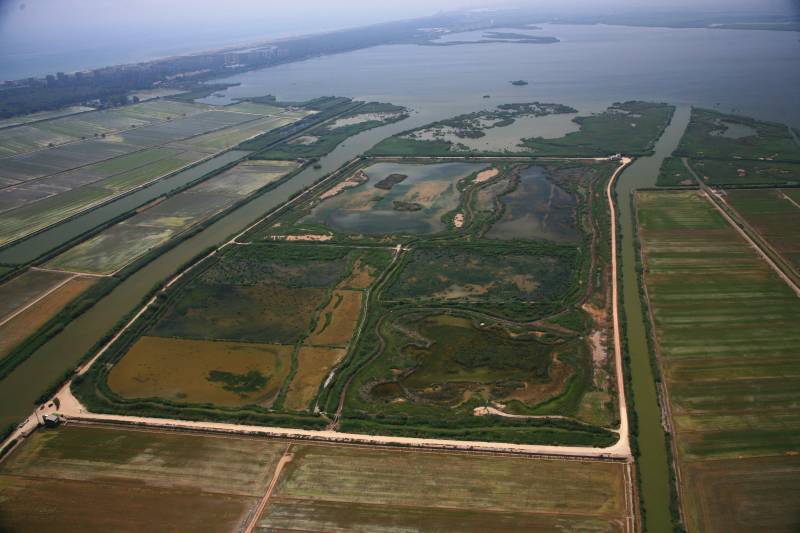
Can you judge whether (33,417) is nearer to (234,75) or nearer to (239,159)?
(239,159)

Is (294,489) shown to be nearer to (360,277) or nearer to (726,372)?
(360,277)

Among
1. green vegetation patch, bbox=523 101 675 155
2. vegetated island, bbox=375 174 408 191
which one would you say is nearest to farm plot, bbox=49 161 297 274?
vegetated island, bbox=375 174 408 191

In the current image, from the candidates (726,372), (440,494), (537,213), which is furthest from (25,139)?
(726,372)

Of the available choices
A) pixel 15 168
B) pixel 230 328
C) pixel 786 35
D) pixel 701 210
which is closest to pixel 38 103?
pixel 15 168

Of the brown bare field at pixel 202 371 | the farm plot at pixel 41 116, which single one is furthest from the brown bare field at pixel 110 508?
the farm plot at pixel 41 116

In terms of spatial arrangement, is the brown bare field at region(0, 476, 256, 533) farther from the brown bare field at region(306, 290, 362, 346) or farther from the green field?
the brown bare field at region(306, 290, 362, 346)

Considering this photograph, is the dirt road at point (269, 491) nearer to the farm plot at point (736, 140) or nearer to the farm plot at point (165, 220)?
the farm plot at point (165, 220)
